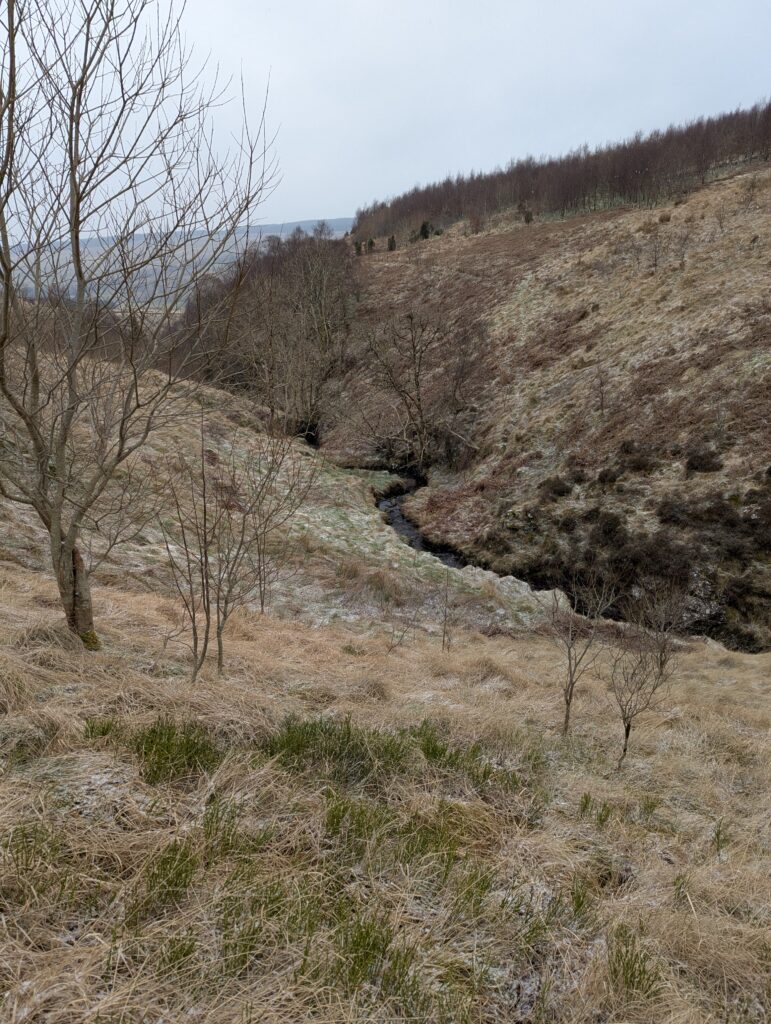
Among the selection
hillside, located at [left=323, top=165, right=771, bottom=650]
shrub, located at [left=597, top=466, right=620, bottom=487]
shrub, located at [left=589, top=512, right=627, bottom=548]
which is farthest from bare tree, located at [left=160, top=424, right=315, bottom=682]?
shrub, located at [left=597, top=466, right=620, bottom=487]

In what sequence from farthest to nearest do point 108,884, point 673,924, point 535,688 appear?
point 535,688 < point 673,924 < point 108,884

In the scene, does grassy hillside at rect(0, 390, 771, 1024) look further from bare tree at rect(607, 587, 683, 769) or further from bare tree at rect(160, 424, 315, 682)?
bare tree at rect(160, 424, 315, 682)

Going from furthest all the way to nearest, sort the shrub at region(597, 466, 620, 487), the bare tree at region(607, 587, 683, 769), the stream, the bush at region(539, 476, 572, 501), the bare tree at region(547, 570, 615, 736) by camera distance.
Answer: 1. the bush at region(539, 476, 572, 501)
2. the stream
3. the shrub at region(597, 466, 620, 487)
4. the bare tree at region(547, 570, 615, 736)
5. the bare tree at region(607, 587, 683, 769)

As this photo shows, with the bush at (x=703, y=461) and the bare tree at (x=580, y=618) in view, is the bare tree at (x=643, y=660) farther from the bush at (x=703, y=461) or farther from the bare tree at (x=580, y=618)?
the bush at (x=703, y=461)

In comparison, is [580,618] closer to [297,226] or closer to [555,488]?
[555,488]

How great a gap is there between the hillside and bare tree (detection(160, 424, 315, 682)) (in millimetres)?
5768

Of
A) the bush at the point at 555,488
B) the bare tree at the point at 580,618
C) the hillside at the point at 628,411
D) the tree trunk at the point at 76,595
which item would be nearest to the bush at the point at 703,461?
the hillside at the point at 628,411

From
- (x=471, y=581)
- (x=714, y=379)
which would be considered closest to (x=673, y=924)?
(x=471, y=581)

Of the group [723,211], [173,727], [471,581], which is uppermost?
[723,211]

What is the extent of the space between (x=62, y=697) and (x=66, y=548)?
1.13 metres

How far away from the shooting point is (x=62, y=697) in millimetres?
3459

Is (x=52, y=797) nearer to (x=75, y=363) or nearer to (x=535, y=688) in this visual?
(x=75, y=363)

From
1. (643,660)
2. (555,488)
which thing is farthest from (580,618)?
(643,660)

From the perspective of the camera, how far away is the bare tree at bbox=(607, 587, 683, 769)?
5.01 m
